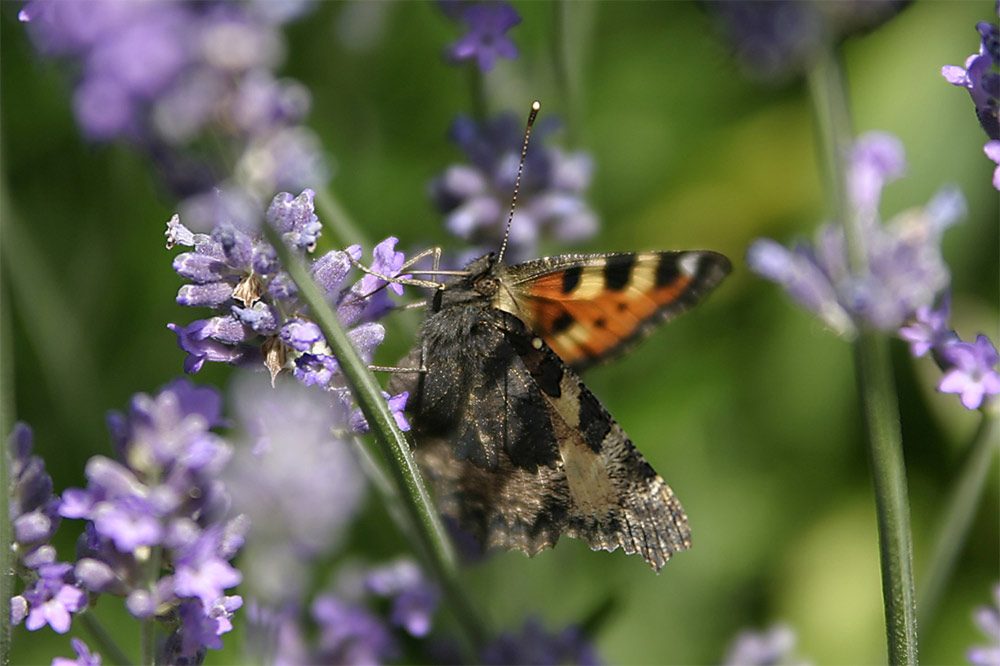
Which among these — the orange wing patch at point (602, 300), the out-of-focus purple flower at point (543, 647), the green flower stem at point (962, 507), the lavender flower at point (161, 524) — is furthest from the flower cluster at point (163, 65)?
the green flower stem at point (962, 507)

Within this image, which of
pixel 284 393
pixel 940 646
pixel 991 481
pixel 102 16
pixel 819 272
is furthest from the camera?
pixel 991 481

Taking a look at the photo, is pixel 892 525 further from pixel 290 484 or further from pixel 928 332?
pixel 290 484

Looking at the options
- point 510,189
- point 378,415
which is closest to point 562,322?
point 510,189

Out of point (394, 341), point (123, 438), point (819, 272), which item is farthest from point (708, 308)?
point (123, 438)

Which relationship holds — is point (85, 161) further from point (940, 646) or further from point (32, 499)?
point (940, 646)

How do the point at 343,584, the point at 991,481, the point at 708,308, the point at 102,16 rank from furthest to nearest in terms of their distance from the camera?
1. the point at 708,308
2. the point at 991,481
3. the point at 343,584
4. the point at 102,16
